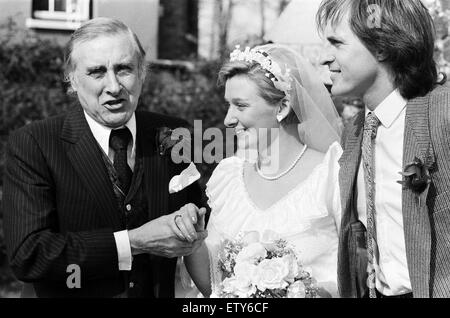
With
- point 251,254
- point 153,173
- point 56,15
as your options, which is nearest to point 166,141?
point 153,173

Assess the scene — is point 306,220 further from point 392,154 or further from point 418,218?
point 418,218

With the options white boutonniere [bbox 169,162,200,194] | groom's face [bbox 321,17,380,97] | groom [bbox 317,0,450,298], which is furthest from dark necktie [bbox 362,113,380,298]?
white boutonniere [bbox 169,162,200,194]

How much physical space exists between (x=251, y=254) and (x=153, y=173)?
74cm

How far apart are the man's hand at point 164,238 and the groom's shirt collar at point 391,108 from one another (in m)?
0.87

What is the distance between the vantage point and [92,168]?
3439 millimetres

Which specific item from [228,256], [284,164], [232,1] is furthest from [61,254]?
[232,1]

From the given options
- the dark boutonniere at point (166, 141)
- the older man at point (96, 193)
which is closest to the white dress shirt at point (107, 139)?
the older man at point (96, 193)

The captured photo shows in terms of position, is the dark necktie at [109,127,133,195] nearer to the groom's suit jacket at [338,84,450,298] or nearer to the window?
the groom's suit jacket at [338,84,450,298]

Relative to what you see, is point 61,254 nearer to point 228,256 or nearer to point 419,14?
point 228,256

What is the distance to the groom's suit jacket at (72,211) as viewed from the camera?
10.8 feet

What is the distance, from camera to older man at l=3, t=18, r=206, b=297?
330 centimetres

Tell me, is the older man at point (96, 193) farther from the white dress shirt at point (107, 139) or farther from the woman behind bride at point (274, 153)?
the woman behind bride at point (274, 153)

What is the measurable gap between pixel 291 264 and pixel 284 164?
2.81 feet
